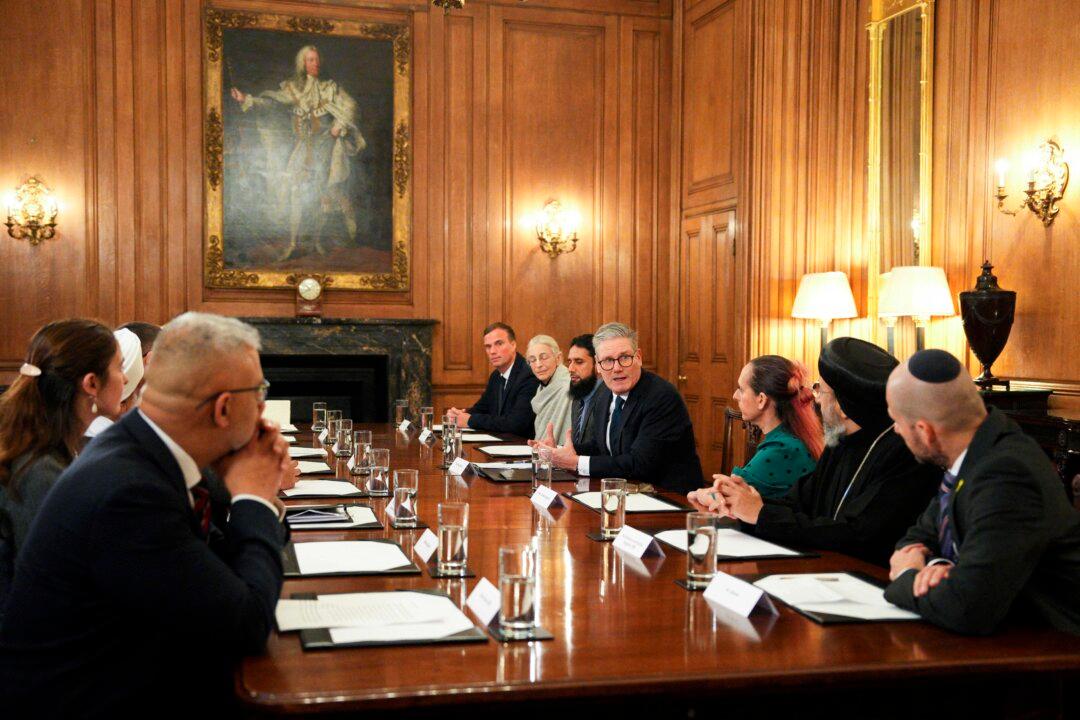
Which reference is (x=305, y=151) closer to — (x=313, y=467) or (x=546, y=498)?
(x=313, y=467)

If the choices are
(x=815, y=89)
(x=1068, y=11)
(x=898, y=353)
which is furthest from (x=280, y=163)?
(x=1068, y=11)

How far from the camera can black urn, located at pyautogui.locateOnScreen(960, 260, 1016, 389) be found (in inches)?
218

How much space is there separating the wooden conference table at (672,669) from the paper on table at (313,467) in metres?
1.99

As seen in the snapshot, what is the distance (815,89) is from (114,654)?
23.2 feet

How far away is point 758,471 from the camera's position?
3.64m

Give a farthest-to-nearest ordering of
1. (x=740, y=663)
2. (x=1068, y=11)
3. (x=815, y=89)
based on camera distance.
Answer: (x=815, y=89), (x=1068, y=11), (x=740, y=663)

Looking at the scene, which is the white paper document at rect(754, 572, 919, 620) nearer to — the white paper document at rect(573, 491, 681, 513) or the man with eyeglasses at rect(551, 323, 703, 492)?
the white paper document at rect(573, 491, 681, 513)

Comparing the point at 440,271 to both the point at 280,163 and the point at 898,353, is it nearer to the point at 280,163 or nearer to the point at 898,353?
the point at 280,163

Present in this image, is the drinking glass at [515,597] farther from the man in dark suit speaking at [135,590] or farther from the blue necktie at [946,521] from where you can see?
the blue necktie at [946,521]

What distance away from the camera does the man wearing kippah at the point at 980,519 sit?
1.93 metres

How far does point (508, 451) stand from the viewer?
16.3 feet

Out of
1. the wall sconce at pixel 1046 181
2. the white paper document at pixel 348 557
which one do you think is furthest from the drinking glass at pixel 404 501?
the wall sconce at pixel 1046 181

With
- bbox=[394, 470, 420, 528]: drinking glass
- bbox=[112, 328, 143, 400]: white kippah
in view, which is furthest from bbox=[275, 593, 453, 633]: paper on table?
bbox=[112, 328, 143, 400]: white kippah

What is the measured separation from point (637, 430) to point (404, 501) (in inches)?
74.1
